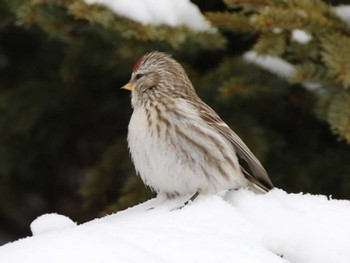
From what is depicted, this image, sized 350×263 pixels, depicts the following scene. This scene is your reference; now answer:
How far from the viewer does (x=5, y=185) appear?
15.2 feet

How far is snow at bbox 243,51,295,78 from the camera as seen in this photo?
3.78 metres

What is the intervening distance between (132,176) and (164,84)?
56cm

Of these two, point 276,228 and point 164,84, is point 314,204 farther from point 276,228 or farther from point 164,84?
point 164,84

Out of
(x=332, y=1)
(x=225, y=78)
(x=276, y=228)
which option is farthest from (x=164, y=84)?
(x=276, y=228)

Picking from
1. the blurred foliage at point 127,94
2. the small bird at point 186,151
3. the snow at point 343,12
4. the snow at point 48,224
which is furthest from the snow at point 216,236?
the snow at point 343,12

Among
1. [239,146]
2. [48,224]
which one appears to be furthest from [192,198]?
[48,224]

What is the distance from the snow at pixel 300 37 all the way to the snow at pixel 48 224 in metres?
1.39

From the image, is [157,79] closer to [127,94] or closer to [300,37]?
[300,37]

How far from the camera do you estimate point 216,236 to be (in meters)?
2.24

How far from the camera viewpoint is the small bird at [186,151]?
321 centimetres

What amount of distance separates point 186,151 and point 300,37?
2.59 ft

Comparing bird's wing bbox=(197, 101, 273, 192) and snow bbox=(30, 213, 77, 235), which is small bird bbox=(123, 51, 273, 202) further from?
snow bbox=(30, 213, 77, 235)

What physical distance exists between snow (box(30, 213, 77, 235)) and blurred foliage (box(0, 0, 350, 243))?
1005 mm

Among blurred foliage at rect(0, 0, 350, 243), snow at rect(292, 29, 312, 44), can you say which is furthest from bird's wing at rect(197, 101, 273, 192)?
snow at rect(292, 29, 312, 44)
